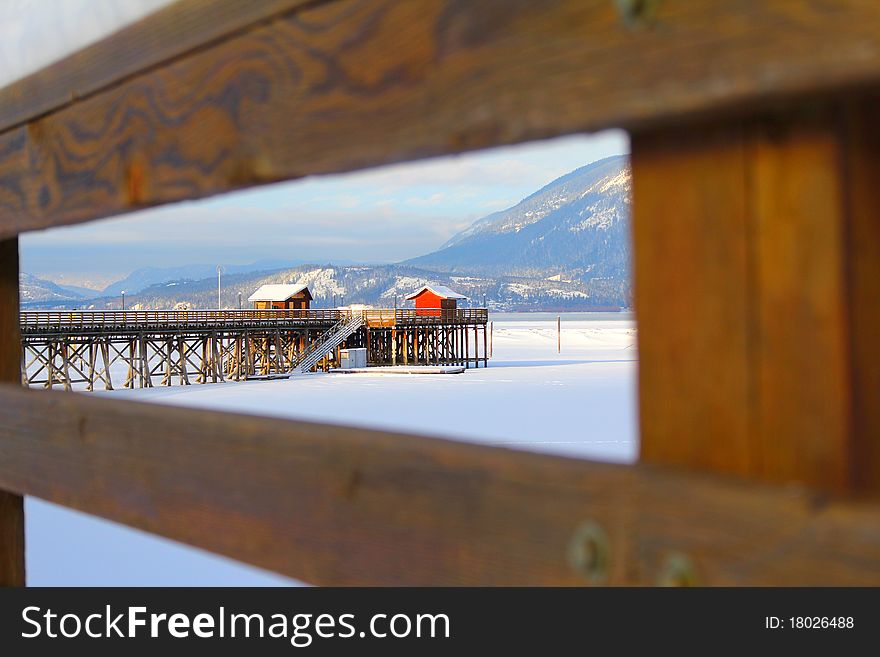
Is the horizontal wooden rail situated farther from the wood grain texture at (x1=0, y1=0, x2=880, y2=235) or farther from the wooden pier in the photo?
the wooden pier

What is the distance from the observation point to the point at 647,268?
81cm

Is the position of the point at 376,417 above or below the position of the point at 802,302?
below

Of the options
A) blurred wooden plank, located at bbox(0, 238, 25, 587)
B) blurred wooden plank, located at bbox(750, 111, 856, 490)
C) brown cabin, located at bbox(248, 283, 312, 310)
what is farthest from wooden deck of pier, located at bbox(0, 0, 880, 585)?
brown cabin, located at bbox(248, 283, 312, 310)

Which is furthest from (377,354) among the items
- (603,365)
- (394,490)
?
(394,490)

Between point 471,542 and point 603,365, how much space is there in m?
44.5

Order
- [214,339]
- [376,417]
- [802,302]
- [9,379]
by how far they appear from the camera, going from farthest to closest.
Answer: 1. [214,339]
2. [376,417]
3. [9,379]
4. [802,302]

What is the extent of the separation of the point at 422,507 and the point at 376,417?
20313 millimetres

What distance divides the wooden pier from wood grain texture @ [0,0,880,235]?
29.8 metres

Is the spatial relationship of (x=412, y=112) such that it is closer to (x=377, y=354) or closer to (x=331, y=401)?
(x=331, y=401)

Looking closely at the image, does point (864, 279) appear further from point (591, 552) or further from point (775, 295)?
point (591, 552)

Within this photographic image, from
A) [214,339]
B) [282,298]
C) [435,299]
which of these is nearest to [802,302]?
[214,339]

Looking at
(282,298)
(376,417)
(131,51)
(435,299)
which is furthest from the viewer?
(435,299)

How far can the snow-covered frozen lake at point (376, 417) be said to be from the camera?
7.95 m

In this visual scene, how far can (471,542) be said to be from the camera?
92 cm
